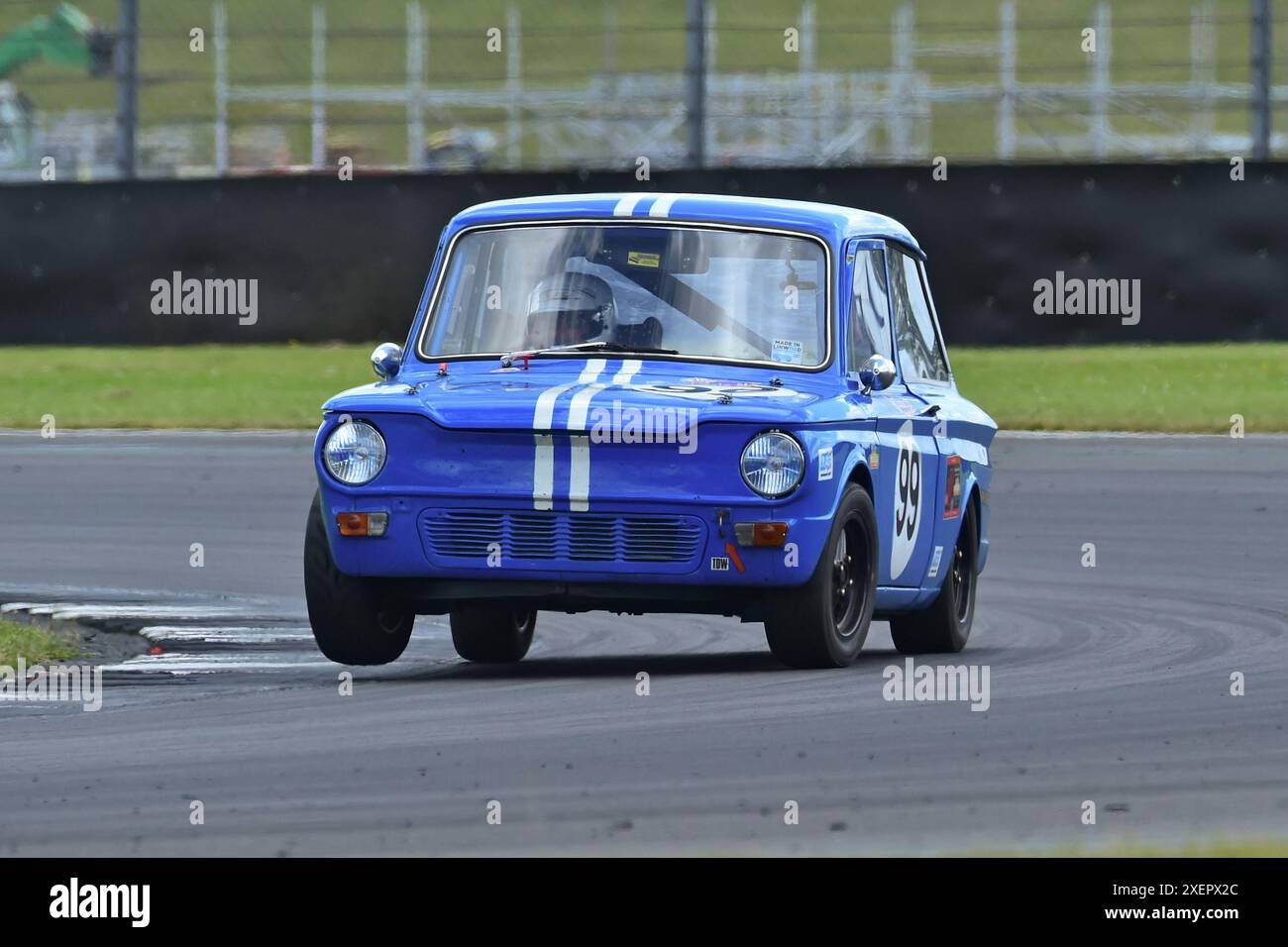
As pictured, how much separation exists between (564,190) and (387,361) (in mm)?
12583

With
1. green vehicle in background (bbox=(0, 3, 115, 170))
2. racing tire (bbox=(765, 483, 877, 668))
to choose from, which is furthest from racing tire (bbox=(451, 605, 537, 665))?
green vehicle in background (bbox=(0, 3, 115, 170))

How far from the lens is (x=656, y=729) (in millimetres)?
7730

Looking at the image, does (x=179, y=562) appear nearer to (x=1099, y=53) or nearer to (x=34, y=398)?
(x=34, y=398)

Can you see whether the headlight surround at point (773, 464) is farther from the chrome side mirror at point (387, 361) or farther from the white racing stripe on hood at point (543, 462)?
the chrome side mirror at point (387, 361)

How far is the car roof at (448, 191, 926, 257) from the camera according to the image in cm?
941

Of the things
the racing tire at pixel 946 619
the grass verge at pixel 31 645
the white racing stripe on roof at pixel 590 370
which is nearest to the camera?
the white racing stripe on roof at pixel 590 370

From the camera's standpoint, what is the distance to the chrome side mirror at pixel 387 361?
926 cm

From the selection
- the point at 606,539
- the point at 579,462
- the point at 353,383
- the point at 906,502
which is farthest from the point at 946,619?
Answer: the point at 353,383

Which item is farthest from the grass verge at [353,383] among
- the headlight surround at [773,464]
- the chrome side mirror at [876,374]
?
the headlight surround at [773,464]

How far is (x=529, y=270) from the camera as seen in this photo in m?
9.44

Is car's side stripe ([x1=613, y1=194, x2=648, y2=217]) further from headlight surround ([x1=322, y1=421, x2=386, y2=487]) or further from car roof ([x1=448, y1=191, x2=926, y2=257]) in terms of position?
headlight surround ([x1=322, y1=421, x2=386, y2=487])

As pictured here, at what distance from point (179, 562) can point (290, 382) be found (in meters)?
9.07

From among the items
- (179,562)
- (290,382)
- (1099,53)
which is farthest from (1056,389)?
(179,562)

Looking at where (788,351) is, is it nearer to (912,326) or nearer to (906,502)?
(906,502)
